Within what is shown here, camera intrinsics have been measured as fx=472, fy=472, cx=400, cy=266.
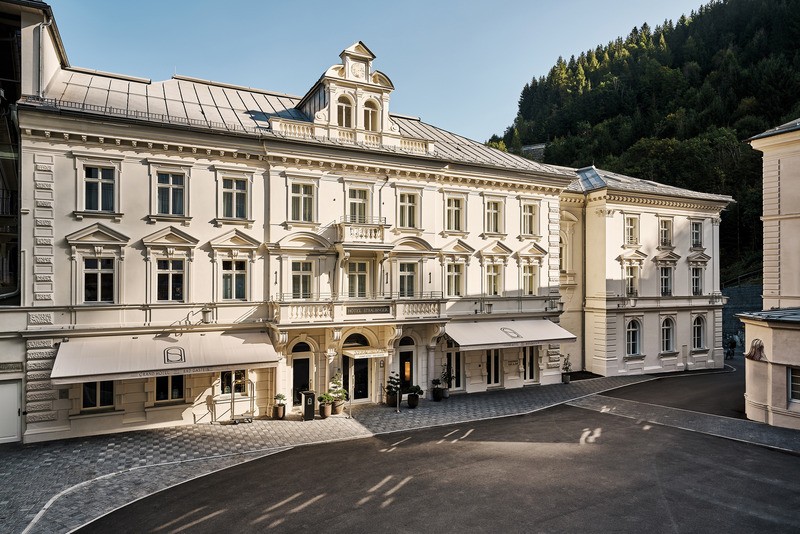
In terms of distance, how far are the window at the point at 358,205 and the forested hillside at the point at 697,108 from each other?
42554 mm

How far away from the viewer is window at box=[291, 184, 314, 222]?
21938mm

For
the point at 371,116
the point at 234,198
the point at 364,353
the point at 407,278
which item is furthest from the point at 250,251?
the point at 371,116

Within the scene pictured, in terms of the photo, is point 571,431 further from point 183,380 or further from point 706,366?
point 706,366

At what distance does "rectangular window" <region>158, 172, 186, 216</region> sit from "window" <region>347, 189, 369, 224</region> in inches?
294

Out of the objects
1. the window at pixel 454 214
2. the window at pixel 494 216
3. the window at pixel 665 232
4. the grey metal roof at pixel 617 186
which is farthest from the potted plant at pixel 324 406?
the window at pixel 665 232

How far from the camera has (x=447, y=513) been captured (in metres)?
12.0

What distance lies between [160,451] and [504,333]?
1691 cm

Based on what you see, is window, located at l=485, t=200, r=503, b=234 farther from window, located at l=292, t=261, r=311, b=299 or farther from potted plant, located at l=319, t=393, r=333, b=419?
potted plant, located at l=319, t=393, r=333, b=419

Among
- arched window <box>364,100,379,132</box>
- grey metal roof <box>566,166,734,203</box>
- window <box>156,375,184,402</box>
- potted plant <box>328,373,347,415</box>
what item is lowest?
potted plant <box>328,373,347,415</box>

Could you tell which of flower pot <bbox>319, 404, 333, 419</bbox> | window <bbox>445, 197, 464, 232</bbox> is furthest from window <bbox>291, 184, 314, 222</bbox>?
flower pot <bbox>319, 404, 333, 419</bbox>

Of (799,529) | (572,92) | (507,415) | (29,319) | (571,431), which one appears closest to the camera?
(799,529)

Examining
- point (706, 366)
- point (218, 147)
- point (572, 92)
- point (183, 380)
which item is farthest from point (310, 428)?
point (572, 92)

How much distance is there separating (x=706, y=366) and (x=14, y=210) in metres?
43.6

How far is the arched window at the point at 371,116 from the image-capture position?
78.4 feet
